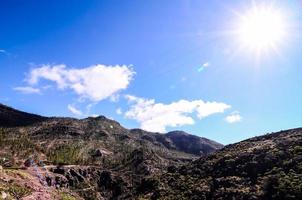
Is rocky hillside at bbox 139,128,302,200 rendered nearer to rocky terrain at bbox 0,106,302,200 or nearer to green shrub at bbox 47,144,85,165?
rocky terrain at bbox 0,106,302,200

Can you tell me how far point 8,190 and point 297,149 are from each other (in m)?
67.0

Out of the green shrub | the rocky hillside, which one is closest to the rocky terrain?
the rocky hillside

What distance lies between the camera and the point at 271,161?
309ft

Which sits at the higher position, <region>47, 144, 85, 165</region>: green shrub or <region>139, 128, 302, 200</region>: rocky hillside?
<region>47, 144, 85, 165</region>: green shrub

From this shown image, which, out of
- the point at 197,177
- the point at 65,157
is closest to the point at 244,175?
the point at 197,177

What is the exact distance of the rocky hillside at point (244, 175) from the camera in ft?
268

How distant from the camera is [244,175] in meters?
94.7

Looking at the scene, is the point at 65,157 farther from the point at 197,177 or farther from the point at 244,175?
the point at 244,175

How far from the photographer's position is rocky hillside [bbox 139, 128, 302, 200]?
Result: 81.7m

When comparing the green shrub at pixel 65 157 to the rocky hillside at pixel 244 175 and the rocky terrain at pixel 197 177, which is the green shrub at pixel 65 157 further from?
the rocky hillside at pixel 244 175

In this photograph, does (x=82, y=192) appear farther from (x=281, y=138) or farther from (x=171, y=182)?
(x=281, y=138)

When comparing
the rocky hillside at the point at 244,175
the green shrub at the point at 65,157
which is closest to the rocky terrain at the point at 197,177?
the rocky hillside at the point at 244,175

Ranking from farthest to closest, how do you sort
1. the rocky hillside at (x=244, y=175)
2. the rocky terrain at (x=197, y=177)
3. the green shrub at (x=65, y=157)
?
the green shrub at (x=65, y=157)
the rocky terrain at (x=197, y=177)
the rocky hillside at (x=244, y=175)

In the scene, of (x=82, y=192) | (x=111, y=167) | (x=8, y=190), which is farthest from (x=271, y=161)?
(x=111, y=167)
